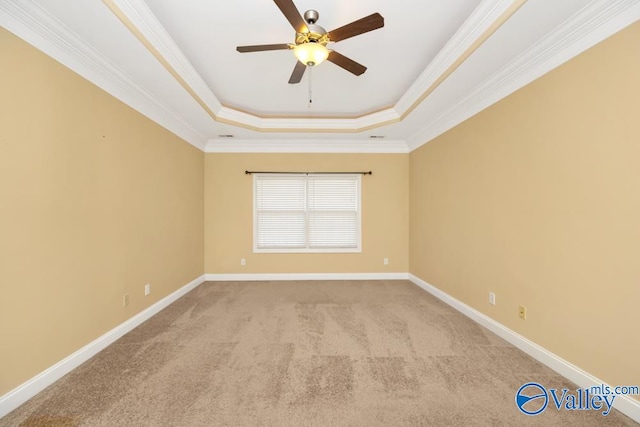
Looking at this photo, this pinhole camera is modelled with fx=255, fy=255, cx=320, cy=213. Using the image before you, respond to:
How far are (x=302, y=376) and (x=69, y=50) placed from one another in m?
3.12

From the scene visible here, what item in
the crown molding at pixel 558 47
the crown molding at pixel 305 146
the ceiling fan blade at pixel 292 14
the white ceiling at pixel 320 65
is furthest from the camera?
the crown molding at pixel 305 146

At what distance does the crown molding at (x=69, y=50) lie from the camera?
1.64m

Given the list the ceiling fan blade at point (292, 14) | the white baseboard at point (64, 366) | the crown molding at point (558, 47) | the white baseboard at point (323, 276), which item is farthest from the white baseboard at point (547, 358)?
the white baseboard at point (64, 366)

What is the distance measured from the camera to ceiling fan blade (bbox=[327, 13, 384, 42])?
1629mm

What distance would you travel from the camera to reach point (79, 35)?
76.6 inches

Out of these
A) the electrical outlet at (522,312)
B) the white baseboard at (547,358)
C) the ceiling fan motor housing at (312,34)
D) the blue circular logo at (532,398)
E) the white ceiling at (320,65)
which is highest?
the white ceiling at (320,65)

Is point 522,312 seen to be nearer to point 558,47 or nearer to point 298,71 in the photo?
point 558,47

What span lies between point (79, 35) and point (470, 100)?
372 cm

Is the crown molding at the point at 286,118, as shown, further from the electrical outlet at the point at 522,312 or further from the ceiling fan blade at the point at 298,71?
the electrical outlet at the point at 522,312

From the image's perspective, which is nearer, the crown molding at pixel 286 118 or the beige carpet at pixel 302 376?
the beige carpet at pixel 302 376

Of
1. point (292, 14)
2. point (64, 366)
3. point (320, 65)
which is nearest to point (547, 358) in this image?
point (292, 14)

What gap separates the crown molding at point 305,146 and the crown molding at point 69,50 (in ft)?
5.23

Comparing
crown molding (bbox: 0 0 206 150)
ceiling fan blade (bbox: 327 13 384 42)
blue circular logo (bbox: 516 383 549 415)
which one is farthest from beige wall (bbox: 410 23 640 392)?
crown molding (bbox: 0 0 206 150)

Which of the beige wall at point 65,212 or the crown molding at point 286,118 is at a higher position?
the crown molding at point 286,118
